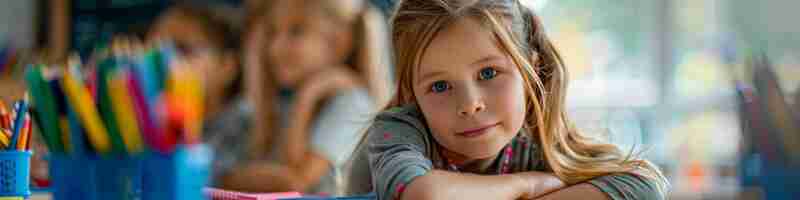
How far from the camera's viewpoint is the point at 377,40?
5.75 feet

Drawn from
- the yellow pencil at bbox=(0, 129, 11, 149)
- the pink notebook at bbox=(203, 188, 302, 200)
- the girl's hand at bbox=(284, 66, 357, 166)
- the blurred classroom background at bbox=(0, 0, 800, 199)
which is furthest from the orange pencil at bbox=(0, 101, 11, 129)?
the blurred classroom background at bbox=(0, 0, 800, 199)

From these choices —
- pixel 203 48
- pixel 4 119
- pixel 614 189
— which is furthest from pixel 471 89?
pixel 203 48

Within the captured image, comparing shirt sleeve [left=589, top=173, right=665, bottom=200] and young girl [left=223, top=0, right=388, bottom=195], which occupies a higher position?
shirt sleeve [left=589, top=173, right=665, bottom=200]

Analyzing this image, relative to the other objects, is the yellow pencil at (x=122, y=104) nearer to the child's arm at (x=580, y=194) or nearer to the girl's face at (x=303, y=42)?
the child's arm at (x=580, y=194)

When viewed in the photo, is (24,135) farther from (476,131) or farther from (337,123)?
(337,123)

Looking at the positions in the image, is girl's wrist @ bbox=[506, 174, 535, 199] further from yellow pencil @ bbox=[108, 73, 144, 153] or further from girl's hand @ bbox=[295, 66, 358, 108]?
girl's hand @ bbox=[295, 66, 358, 108]

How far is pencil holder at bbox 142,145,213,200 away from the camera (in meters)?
0.39

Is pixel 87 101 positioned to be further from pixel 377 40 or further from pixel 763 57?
pixel 377 40

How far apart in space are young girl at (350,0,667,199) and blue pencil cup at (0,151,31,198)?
0.79 ft

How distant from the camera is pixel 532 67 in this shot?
60 cm

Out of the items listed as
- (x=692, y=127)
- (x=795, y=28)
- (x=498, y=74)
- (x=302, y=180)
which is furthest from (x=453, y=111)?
(x=692, y=127)

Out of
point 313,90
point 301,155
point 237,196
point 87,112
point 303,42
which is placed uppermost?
point 87,112

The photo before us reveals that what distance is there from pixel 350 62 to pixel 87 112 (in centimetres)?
142

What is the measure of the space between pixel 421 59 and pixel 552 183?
0.13m
